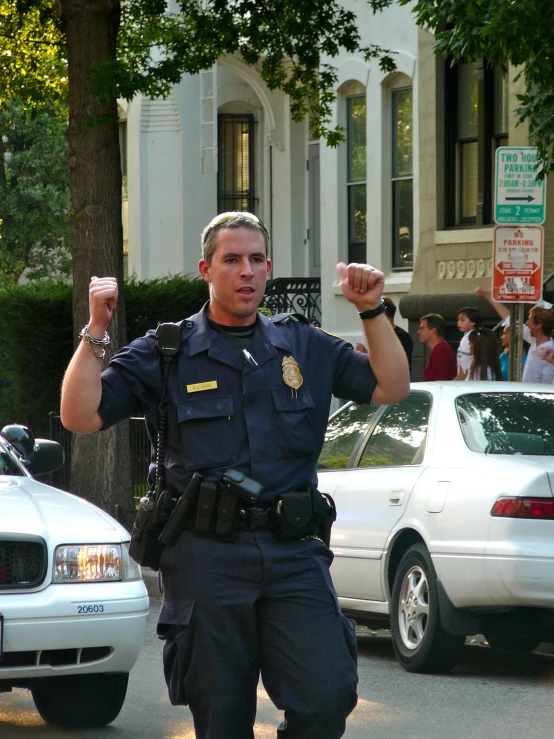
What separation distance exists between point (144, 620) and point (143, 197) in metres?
20.5

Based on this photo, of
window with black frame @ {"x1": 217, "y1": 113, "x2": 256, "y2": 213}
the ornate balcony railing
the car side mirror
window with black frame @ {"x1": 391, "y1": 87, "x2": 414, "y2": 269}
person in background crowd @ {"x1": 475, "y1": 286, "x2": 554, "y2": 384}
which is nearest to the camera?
the car side mirror

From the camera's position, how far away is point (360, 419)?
8883mm

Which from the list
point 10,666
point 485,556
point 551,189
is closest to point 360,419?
point 485,556

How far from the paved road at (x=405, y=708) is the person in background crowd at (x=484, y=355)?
208 inches

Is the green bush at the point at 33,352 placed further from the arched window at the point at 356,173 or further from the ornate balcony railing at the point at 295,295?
the arched window at the point at 356,173

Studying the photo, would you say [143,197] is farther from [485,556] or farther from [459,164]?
[485,556]

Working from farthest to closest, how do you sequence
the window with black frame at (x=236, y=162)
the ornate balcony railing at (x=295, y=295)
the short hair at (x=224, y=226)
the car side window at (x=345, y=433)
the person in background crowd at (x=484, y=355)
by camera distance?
the window with black frame at (x=236, y=162), the ornate balcony railing at (x=295, y=295), the person in background crowd at (x=484, y=355), the car side window at (x=345, y=433), the short hair at (x=224, y=226)

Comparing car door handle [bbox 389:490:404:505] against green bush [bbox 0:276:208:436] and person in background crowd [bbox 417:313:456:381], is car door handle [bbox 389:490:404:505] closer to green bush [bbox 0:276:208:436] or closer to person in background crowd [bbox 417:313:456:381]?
person in background crowd [bbox 417:313:456:381]

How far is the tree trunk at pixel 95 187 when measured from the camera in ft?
42.0

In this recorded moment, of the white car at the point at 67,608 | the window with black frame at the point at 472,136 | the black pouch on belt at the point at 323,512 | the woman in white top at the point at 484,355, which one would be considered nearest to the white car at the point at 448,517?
the white car at the point at 67,608

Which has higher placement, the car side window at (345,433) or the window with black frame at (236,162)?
the window with black frame at (236,162)

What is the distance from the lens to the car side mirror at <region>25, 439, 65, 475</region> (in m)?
7.43

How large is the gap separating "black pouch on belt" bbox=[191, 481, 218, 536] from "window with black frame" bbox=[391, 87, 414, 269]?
1617 centimetres

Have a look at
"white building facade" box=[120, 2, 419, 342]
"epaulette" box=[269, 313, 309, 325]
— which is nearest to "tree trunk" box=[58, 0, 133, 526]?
"white building facade" box=[120, 2, 419, 342]
